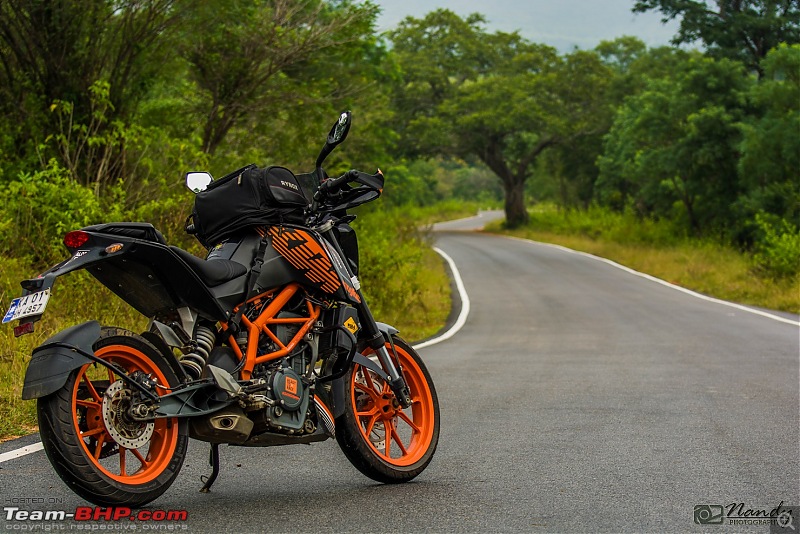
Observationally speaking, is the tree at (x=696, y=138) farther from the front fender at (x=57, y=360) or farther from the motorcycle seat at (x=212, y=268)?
the front fender at (x=57, y=360)

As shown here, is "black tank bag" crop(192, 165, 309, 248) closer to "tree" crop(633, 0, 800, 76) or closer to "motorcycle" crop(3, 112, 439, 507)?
"motorcycle" crop(3, 112, 439, 507)

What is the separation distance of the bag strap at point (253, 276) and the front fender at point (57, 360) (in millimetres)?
784

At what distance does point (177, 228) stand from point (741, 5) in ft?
112

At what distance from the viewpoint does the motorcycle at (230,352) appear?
4.75 metres

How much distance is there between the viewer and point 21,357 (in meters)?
9.71

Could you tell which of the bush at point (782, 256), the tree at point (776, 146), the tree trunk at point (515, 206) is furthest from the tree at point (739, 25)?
the tree trunk at point (515, 206)

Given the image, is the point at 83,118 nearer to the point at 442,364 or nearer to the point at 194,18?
the point at 194,18

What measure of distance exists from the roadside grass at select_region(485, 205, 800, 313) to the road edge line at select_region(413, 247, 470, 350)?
6.21 metres

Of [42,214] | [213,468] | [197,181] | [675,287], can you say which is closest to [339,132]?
[197,181]

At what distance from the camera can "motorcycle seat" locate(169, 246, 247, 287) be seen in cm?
525

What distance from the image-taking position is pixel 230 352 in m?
5.43

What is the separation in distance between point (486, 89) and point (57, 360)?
2144 inches

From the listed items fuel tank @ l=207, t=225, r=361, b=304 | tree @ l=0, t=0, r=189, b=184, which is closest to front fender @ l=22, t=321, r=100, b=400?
A: fuel tank @ l=207, t=225, r=361, b=304

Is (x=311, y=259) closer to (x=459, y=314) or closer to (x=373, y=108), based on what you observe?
(x=459, y=314)
